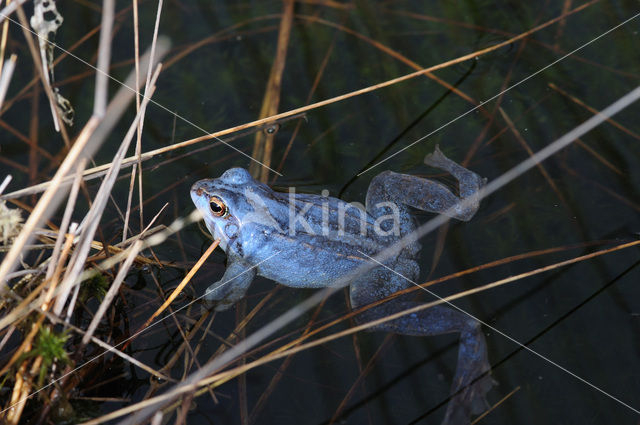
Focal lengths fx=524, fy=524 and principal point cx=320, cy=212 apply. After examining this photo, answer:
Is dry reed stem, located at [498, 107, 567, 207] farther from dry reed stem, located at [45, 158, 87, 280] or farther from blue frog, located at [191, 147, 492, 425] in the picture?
dry reed stem, located at [45, 158, 87, 280]

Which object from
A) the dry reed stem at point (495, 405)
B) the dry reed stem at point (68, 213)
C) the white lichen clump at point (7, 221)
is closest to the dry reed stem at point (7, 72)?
the dry reed stem at point (68, 213)

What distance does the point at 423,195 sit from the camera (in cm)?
498

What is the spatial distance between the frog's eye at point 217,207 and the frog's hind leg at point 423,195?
4.47 ft

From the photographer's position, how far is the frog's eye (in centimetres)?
459

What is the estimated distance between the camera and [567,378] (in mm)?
4199

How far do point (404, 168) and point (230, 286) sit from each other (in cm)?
216

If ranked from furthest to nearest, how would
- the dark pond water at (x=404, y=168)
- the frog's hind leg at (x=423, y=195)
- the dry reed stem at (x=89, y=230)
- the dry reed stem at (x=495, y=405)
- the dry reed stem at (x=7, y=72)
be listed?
the frog's hind leg at (x=423, y=195), the dark pond water at (x=404, y=168), the dry reed stem at (x=495, y=405), the dry reed stem at (x=89, y=230), the dry reed stem at (x=7, y=72)

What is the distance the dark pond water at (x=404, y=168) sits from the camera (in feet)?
13.8

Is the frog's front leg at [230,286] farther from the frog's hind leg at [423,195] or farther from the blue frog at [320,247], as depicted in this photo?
the frog's hind leg at [423,195]

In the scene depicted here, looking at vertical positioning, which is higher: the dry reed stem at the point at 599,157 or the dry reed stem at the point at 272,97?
the dry reed stem at the point at 272,97

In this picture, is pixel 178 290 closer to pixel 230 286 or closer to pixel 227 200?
pixel 230 286

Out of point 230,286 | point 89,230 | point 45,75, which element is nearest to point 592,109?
point 230,286

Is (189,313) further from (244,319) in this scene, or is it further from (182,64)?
(182,64)

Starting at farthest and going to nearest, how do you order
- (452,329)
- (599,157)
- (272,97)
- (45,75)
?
(272,97) → (599,157) → (452,329) → (45,75)
